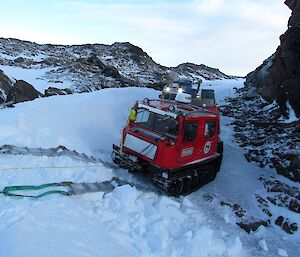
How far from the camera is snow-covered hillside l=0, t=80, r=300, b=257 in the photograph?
733 centimetres

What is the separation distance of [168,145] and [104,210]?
10.2 ft

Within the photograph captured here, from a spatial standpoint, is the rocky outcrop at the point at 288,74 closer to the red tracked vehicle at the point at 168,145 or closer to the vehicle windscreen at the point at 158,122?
the red tracked vehicle at the point at 168,145

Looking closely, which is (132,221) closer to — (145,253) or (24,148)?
(145,253)

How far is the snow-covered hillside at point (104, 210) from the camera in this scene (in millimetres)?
7332

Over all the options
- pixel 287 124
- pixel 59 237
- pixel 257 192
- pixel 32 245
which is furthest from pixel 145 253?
pixel 287 124

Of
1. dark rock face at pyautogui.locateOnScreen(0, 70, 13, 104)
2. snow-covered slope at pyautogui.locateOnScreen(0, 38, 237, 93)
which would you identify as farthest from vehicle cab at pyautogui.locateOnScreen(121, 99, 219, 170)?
snow-covered slope at pyautogui.locateOnScreen(0, 38, 237, 93)

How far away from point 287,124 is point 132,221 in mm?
13454

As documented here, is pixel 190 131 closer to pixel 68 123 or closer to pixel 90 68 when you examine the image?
pixel 68 123

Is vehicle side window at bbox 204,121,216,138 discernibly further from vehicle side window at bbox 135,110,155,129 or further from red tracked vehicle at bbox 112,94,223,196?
vehicle side window at bbox 135,110,155,129

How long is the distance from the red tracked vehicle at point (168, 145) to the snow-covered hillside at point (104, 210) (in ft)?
1.69

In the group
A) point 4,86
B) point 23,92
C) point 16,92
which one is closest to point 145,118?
point 16,92

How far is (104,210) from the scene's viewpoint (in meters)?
9.12

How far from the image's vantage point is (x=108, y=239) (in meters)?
7.83

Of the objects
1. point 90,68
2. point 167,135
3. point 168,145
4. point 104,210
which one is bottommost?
point 104,210
